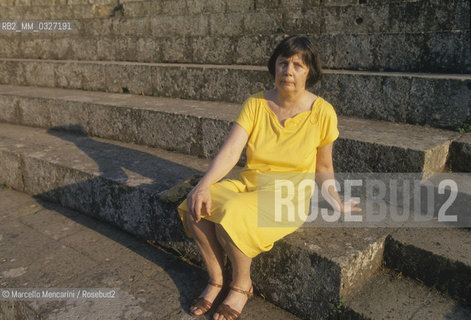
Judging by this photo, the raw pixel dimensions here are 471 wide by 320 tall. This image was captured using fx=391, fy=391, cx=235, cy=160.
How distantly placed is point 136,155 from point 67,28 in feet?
20.5

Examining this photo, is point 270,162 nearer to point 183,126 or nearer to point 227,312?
point 227,312

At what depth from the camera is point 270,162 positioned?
240 centimetres

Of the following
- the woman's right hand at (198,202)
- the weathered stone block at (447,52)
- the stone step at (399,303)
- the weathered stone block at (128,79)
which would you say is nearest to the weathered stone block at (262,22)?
the weathered stone block at (128,79)

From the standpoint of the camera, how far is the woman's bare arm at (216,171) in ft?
7.22

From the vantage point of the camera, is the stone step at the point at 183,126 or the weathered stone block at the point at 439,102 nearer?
the stone step at the point at 183,126

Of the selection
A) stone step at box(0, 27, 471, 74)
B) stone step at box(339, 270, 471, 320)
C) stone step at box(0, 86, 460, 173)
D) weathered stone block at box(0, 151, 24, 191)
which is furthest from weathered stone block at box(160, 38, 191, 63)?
stone step at box(339, 270, 471, 320)

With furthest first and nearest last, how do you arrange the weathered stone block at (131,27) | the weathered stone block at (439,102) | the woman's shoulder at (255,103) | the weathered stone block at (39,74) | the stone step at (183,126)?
the weathered stone block at (131,27) → the weathered stone block at (39,74) → the weathered stone block at (439,102) → the stone step at (183,126) → the woman's shoulder at (255,103)

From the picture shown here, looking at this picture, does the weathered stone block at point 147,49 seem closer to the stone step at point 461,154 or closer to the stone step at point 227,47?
the stone step at point 227,47

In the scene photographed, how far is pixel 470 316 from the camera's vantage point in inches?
77.0

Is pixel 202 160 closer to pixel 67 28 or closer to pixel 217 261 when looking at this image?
pixel 217 261

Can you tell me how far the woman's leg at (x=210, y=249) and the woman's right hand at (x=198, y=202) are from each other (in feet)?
0.37

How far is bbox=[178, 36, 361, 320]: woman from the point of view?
7.11ft

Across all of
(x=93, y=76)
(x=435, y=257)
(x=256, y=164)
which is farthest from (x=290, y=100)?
(x=93, y=76)

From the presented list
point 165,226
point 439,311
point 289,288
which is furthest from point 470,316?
point 165,226
